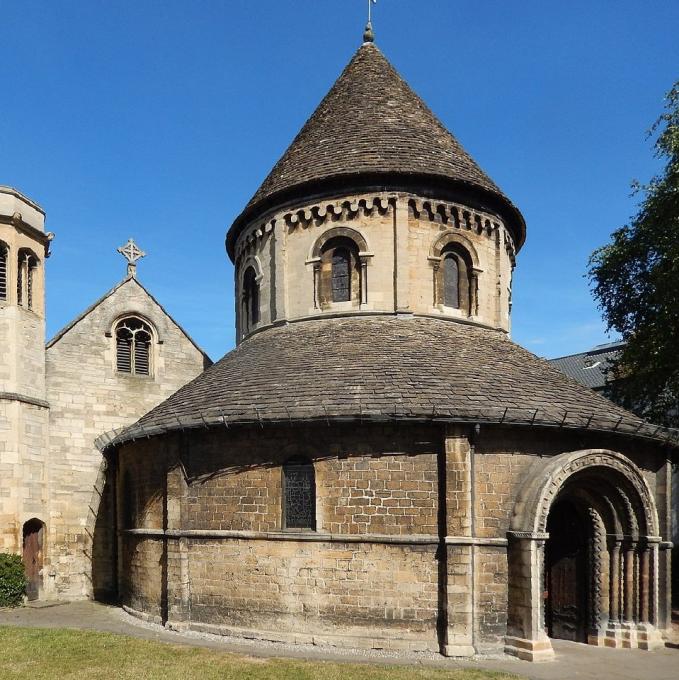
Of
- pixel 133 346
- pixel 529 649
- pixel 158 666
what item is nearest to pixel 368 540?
pixel 529 649

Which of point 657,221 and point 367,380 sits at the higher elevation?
point 657,221

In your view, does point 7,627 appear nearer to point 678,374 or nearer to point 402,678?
point 402,678

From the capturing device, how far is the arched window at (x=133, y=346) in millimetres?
21859

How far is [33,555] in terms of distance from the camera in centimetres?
1909

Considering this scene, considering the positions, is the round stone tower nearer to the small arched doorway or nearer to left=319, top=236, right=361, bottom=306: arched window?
left=319, top=236, right=361, bottom=306: arched window

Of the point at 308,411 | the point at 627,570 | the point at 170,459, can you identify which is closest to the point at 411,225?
the point at 308,411

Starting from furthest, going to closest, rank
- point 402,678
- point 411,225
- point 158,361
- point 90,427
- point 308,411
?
point 158,361
point 90,427
point 411,225
point 308,411
point 402,678

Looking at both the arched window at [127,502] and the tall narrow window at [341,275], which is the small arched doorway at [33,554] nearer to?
the arched window at [127,502]

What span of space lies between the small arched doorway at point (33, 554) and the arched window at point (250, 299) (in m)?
7.84

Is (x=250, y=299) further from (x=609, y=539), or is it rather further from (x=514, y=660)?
(x=514, y=660)

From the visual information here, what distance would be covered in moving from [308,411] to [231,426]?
5.53 ft

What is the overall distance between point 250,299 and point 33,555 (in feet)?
30.0

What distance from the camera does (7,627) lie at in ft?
48.8

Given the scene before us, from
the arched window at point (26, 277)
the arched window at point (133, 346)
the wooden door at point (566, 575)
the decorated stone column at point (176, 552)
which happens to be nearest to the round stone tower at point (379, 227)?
the arched window at point (133, 346)
